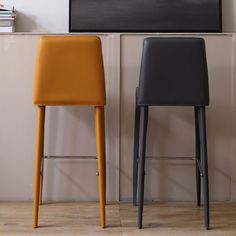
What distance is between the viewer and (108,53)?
8.11 ft

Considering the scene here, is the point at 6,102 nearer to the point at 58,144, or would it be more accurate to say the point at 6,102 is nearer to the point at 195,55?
the point at 58,144

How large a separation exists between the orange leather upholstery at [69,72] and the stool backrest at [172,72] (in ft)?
0.82

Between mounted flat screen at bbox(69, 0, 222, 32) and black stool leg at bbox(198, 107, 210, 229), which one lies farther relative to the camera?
mounted flat screen at bbox(69, 0, 222, 32)

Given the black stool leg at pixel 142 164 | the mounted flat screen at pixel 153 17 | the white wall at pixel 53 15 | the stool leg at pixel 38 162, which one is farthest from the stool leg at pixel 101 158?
the white wall at pixel 53 15

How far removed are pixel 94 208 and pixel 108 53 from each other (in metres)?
1.01

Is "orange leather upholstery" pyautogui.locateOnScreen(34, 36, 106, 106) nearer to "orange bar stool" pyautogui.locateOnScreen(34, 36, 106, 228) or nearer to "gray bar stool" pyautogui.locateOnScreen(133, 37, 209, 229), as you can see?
"orange bar stool" pyautogui.locateOnScreen(34, 36, 106, 228)

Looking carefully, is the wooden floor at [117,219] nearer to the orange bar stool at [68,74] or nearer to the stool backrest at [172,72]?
the orange bar stool at [68,74]

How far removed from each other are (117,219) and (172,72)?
89 cm

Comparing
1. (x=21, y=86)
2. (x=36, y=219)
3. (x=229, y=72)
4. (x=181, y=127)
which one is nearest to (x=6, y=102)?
(x=21, y=86)

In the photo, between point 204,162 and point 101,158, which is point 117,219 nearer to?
point 101,158

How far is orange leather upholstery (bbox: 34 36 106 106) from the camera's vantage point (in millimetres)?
1976

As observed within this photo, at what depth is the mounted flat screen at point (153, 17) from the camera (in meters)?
2.67

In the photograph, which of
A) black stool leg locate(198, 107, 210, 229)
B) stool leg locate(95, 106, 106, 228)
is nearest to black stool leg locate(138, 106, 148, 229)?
stool leg locate(95, 106, 106, 228)

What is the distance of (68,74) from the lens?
6.55 ft
